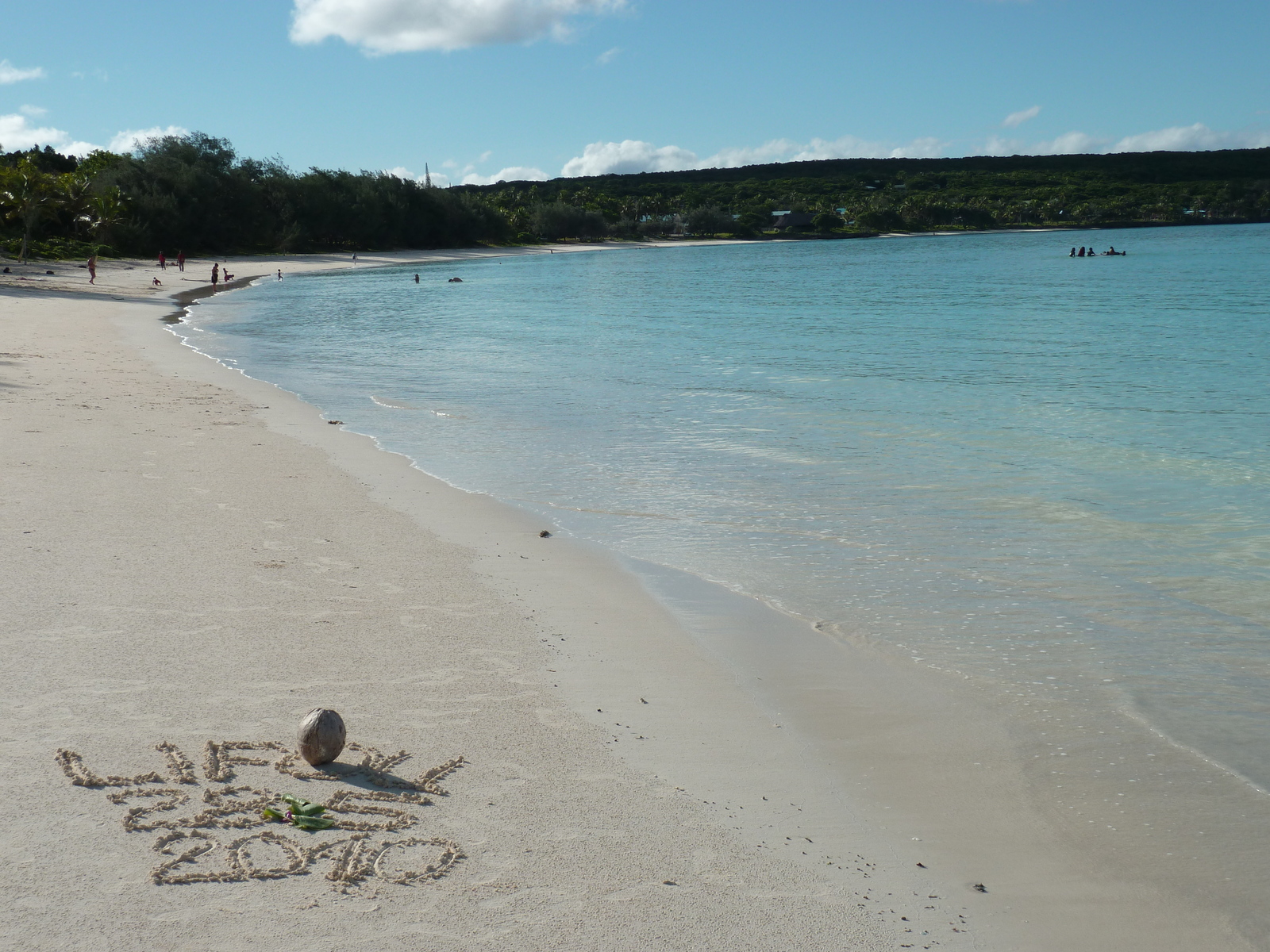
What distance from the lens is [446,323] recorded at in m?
33.8

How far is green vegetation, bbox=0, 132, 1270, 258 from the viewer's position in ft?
220

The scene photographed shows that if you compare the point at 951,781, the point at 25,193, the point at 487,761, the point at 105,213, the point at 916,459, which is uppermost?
the point at 105,213

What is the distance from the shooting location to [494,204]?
13425 cm

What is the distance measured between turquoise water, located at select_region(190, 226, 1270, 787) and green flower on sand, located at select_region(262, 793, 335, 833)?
3330mm

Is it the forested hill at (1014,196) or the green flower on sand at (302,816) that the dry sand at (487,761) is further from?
the forested hill at (1014,196)

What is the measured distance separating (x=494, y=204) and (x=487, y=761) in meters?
136

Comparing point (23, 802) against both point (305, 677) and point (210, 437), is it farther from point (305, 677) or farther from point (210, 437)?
point (210, 437)

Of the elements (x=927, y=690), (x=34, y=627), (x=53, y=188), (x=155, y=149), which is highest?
(x=155, y=149)

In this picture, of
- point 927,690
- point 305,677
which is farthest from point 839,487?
point 305,677

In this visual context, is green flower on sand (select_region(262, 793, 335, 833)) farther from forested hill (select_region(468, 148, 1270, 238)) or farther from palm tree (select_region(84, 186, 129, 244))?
forested hill (select_region(468, 148, 1270, 238))

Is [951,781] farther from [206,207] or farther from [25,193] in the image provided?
[206,207]

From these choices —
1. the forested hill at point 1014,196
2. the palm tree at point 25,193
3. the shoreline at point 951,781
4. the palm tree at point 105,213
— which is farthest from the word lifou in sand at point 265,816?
the forested hill at point 1014,196

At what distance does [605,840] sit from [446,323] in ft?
103

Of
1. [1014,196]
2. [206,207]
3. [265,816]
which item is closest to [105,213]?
[206,207]
